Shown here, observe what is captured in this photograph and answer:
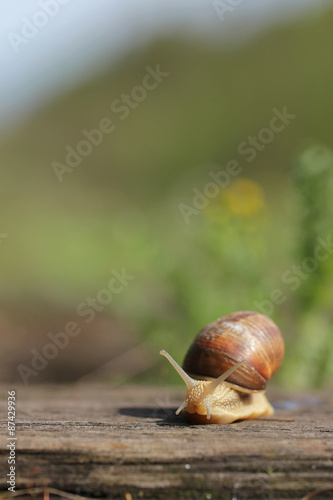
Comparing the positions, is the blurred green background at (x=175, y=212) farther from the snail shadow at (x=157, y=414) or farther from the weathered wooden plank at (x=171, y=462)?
the weathered wooden plank at (x=171, y=462)

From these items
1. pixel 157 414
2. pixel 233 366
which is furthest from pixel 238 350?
pixel 157 414

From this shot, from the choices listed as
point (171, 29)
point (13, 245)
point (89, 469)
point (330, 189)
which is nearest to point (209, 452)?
point (89, 469)

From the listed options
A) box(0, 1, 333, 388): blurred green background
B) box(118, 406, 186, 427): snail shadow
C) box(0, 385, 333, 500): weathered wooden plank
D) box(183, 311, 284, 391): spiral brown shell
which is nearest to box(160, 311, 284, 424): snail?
box(183, 311, 284, 391): spiral brown shell

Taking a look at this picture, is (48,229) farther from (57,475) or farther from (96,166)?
(57,475)

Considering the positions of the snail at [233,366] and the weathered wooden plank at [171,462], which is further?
the snail at [233,366]

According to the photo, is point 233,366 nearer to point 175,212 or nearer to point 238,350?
point 238,350

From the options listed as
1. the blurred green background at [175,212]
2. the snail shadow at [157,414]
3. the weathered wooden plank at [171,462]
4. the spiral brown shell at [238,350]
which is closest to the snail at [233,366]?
the spiral brown shell at [238,350]

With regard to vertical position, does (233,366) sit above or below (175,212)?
below
